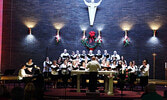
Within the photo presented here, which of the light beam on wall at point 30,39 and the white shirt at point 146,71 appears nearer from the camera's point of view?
the white shirt at point 146,71

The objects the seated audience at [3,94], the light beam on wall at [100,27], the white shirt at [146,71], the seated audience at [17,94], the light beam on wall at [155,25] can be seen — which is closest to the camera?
the seated audience at [17,94]

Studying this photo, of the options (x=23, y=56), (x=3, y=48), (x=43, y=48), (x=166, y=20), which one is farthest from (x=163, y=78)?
(x=3, y=48)

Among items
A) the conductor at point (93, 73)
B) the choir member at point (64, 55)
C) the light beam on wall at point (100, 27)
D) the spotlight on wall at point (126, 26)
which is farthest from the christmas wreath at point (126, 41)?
the conductor at point (93, 73)

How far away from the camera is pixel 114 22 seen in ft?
53.7

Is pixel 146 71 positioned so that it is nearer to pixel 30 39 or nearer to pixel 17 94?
pixel 30 39

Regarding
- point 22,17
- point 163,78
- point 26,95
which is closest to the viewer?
point 26,95

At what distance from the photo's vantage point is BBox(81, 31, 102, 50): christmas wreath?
53.4ft

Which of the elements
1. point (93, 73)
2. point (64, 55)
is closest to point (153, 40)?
point (64, 55)

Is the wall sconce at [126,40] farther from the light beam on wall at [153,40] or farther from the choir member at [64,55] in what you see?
the choir member at [64,55]

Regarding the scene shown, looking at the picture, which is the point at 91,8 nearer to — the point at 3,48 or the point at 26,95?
the point at 3,48

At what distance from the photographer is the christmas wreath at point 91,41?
16.3 m

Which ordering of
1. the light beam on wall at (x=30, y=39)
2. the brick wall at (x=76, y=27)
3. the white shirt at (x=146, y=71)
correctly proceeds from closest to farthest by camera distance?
1. the white shirt at (x=146, y=71)
2. the brick wall at (x=76, y=27)
3. the light beam on wall at (x=30, y=39)

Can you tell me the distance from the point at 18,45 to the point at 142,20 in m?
8.10

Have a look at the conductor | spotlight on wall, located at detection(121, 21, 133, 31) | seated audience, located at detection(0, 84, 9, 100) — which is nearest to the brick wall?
spotlight on wall, located at detection(121, 21, 133, 31)
